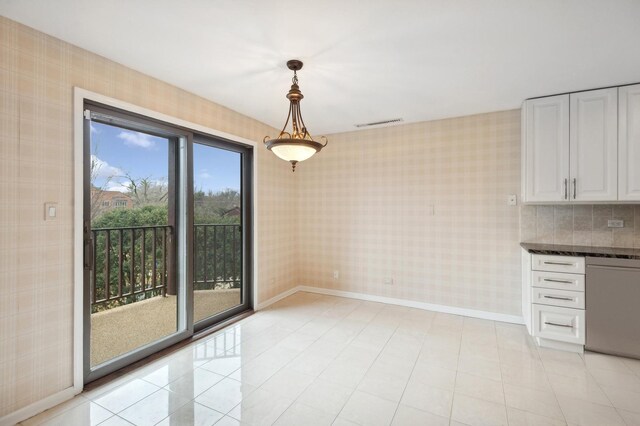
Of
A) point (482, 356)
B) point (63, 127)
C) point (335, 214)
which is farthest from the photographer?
point (335, 214)

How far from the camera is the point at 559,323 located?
2756 mm

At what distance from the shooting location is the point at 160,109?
270 centimetres

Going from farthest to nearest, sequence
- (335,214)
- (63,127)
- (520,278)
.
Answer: (335,214)
(520,278)
(63,127)

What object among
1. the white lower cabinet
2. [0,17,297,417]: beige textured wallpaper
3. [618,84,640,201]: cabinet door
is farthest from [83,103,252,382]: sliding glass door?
[618,84,640,201]: cabinet door

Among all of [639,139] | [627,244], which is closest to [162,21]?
[639,139]

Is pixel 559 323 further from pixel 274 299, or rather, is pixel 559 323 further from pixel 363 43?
pixel 274 299

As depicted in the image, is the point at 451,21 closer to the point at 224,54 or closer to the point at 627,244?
the point at 224,54

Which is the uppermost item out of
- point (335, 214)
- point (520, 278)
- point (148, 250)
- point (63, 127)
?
point (63, 127)

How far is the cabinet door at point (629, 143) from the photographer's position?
2697mm

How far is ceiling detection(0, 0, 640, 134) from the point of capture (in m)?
1.75

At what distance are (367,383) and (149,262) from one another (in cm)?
303

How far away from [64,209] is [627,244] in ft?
16.6

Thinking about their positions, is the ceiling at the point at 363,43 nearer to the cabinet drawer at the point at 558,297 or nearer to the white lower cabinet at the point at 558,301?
the white lower cabinet at the point at 558,301

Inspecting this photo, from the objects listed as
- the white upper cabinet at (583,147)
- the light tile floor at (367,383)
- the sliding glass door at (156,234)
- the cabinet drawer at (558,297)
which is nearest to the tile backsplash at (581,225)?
the white upper cabinet at (583,147)
